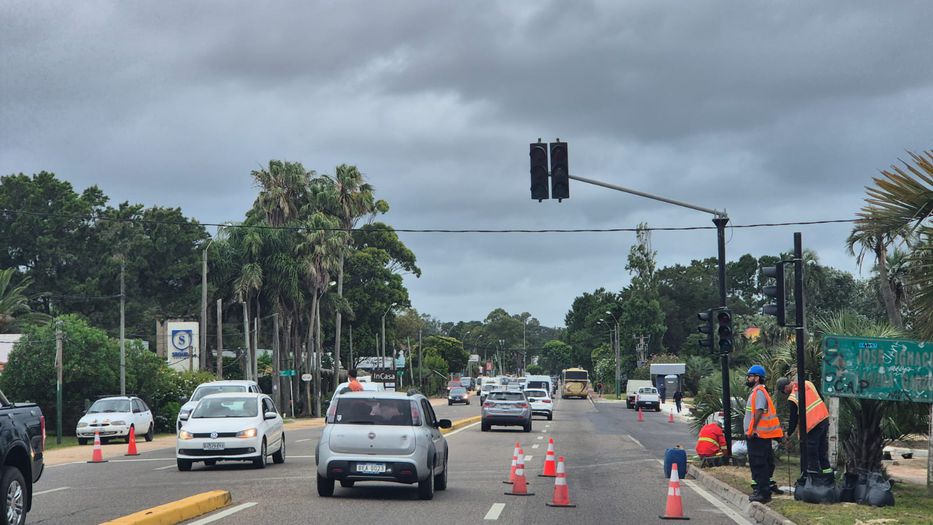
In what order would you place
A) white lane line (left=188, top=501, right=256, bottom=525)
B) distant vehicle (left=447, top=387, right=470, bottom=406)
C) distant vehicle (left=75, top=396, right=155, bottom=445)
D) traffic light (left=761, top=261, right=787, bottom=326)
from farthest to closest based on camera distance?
distant vehicle (left=447, top=387, right=470, bottom=406), distant vehicle (left=75, top=396, right=155, bottom=445), traffic light (left=761, top=261, right=787, bottom=326), white lane line (left=188, top=501, right=256, bottom=525)

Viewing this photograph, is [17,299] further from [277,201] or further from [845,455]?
[845,455]

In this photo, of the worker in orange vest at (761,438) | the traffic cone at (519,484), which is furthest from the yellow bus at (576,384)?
the worker in orange vest at (761,438)

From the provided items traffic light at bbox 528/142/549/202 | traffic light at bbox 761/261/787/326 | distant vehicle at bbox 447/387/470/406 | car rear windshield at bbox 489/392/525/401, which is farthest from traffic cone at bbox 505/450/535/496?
distant vehicle at bbox 447/387/470/406

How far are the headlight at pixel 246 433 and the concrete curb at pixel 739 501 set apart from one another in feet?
28.4

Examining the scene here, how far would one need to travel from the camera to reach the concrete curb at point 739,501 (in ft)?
45.1

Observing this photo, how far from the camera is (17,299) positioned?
7362cm

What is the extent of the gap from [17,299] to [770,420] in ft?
221

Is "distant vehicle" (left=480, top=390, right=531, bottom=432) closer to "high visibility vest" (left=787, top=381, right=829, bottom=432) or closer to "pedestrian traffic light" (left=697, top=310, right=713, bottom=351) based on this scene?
"pedestrian traffic light" (left=697, top=310, right=713, bottom=351)

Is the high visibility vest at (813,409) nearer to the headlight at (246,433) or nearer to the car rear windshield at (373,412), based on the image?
the car rear windshield at (373,412)

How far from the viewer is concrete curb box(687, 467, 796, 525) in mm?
13750

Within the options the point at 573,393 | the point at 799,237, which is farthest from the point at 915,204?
the point at 573,393

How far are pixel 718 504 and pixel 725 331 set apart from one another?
26.2ft

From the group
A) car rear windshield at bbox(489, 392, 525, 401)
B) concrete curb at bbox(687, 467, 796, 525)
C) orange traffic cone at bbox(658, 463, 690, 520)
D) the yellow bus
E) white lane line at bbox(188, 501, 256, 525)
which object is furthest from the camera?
the yellow bus

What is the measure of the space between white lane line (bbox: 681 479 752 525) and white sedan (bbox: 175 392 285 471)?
27.4 ft
